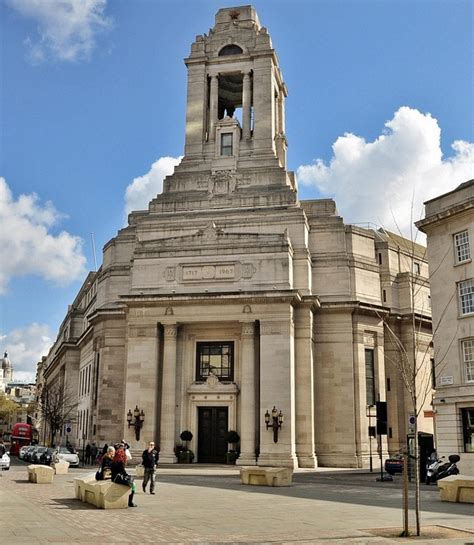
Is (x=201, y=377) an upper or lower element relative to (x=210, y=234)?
lower

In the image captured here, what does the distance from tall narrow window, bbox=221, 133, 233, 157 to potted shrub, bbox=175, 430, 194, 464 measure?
23.7m

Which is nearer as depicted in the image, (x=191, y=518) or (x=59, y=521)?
(x=59, y=521)

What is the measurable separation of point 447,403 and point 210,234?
20886mm

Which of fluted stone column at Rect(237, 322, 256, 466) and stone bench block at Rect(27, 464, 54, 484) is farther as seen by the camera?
fluted stone column at Rect(237, 322, 256, 466)

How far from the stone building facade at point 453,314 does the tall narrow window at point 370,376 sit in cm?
1369

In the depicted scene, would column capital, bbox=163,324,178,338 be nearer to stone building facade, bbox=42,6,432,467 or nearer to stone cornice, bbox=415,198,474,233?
stone building facade, bbox=42,6,432,467

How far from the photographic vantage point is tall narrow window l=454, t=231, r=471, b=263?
3559 cm

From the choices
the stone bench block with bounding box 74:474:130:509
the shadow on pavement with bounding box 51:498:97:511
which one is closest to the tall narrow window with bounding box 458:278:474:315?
the stone bench block with bounding box 74:474:130:509

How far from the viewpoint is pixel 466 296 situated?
3522 cm

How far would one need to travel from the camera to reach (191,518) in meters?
17.3

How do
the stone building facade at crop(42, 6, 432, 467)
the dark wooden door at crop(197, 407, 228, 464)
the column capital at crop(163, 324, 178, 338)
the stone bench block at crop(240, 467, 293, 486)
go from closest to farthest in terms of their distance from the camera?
1. the stone bench block at crop(240, 467, 293, 486)
2. the stone building facade at crop(42, 6, 432, 467)
3. the dark wooden door at crop(197, 407, 228, 464)
4. the column capital at crop(163, 324, 178, 338)

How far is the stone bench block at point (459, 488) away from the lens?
2227 cm

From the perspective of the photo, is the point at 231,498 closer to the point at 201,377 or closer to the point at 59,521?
the point at 59,521

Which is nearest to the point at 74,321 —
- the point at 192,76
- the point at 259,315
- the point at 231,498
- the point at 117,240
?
the point at 117,240
